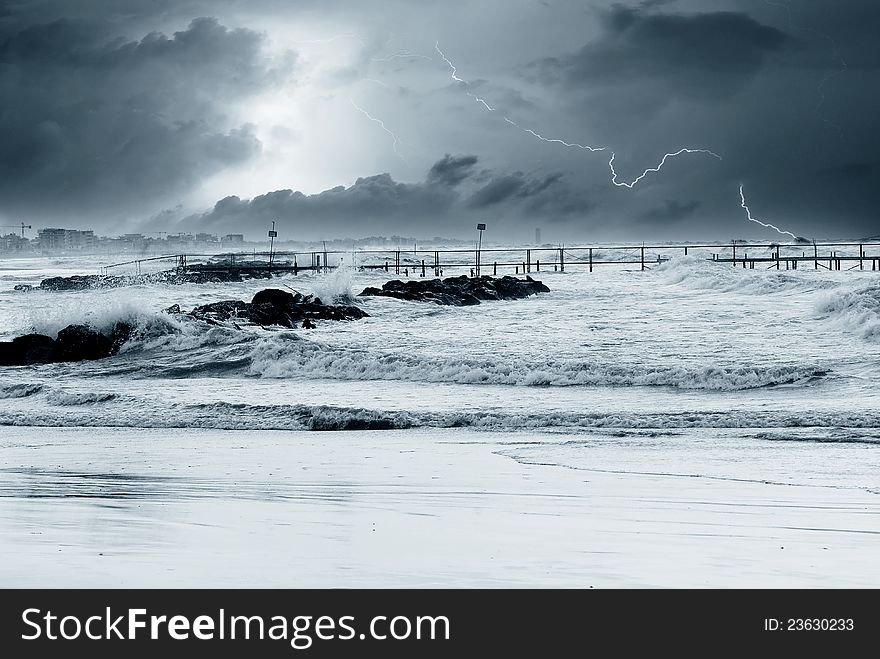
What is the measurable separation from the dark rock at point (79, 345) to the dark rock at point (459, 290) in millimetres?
18153

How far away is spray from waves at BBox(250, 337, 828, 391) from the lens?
A: 15.9 meters

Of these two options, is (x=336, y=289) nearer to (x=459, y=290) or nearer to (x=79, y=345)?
(x=459, y=290)

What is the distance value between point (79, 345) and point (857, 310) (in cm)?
1920

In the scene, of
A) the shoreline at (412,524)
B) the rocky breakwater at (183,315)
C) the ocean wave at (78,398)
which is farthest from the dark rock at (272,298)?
the shoreline at (412,524)

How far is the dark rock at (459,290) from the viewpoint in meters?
39.8

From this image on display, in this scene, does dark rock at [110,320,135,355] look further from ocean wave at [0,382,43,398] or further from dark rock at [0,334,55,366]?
ocean wave at [0,382,43,398]

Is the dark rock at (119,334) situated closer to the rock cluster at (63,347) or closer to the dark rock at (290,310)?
the rock cluster at (63,347)

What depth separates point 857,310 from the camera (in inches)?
950

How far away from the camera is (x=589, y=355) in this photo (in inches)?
789

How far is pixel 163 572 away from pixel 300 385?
13.1 metres

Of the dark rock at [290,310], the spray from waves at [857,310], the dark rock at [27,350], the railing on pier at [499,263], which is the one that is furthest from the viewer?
the railing on pier at [499,263]
